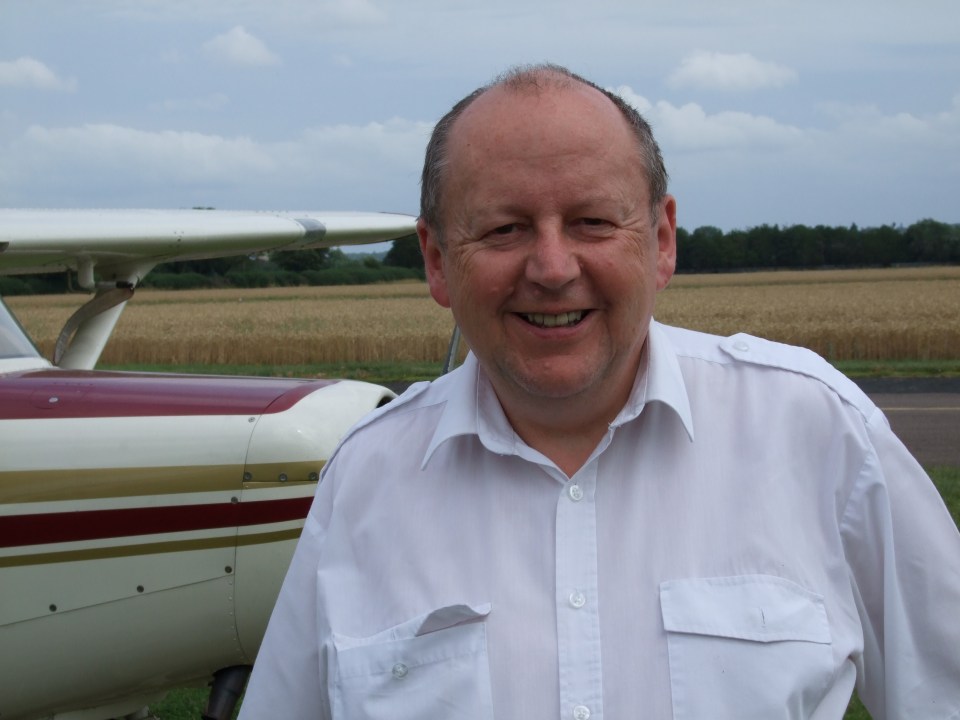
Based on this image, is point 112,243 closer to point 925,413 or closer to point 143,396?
point 143,396

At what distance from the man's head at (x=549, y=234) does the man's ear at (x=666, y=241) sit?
97 millimetres

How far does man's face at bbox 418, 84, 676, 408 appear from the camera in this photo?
4.98 feet

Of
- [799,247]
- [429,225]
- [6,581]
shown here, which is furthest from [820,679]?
[799,247]

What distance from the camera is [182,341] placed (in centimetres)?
2094

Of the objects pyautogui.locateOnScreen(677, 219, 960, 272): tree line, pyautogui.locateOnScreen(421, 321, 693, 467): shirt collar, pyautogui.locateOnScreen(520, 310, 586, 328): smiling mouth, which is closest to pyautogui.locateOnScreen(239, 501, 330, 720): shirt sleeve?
pyautogui.locateOnScreen(421, 321, 693, 467): shirt collar

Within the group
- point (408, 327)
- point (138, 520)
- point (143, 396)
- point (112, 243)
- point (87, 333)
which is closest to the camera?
point (138, 520)

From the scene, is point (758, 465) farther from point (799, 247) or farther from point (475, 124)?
point (799, 247)

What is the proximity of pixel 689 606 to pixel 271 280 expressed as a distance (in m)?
50.4

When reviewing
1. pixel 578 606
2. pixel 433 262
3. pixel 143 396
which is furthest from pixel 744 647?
pixel 143 396

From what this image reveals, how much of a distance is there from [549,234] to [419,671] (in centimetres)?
→ 63

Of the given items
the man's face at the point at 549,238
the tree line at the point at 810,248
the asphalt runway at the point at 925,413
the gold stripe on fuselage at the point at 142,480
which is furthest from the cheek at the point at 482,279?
the tree line at the point at 810,248

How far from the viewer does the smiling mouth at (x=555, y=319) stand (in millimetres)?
1551

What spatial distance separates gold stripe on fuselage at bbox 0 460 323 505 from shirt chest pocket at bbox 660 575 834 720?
208 centimetres

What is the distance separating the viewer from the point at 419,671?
5.03 ft
